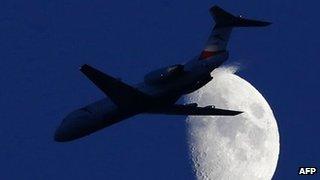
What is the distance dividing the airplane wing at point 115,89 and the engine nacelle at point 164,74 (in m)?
1.29

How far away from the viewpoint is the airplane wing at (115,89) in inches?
3265

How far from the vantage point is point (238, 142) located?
9888 cm

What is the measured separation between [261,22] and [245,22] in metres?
1.80

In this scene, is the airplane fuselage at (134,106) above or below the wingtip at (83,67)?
below

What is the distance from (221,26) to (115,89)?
33.3ft

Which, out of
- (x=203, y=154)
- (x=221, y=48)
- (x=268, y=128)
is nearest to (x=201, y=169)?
(x=203, y=154)

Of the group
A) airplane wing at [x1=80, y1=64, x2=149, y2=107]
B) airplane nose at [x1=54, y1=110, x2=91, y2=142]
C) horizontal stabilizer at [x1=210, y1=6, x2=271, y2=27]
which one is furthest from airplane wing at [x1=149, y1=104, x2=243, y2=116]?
horizontal stabilizer at [x1=210, y1=6, x2=271, y2=27]

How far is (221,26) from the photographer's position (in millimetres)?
89062

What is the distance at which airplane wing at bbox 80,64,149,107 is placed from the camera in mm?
82938

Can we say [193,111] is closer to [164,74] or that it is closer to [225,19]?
[164,74]

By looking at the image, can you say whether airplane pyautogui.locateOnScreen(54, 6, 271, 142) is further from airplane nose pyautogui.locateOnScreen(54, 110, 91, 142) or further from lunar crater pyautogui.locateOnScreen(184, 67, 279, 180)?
lunar crater pyautogui.locateOnScreen(184, 67, 279, 180)

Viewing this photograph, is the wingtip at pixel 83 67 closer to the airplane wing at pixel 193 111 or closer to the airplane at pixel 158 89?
the airplane at pixel 158 89

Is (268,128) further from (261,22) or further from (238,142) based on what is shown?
(261,22)

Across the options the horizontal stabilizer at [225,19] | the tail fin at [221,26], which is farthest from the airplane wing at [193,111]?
the horizontal stabilizer at [225,19]
